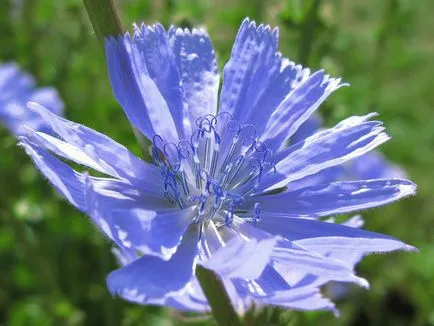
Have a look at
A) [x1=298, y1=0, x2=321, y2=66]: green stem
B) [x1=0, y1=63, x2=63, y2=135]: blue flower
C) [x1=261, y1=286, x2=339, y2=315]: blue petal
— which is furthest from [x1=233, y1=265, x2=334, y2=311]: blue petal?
[x1=0, y1=63, x2=63, y2=135]: blue flower

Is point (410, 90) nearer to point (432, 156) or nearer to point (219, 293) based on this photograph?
point (432, 156)

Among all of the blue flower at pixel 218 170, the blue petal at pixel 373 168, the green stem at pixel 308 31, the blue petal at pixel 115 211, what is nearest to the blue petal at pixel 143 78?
the blue flower at pixel 218 170

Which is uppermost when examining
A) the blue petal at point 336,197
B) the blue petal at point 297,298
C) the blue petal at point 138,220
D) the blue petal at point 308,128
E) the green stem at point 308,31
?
the green stem at point 308,31

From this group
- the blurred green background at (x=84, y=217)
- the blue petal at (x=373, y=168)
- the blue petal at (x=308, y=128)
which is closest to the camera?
the blue petal at (x=308, y=128)

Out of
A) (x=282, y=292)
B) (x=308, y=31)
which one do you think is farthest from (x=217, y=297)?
Result: (x=308, y=31)

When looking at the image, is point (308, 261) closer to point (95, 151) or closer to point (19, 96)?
point (95, 151)

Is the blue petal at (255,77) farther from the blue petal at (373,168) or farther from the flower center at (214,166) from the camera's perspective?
the blue petal at (373,168)

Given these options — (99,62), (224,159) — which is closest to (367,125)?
(224,159)
